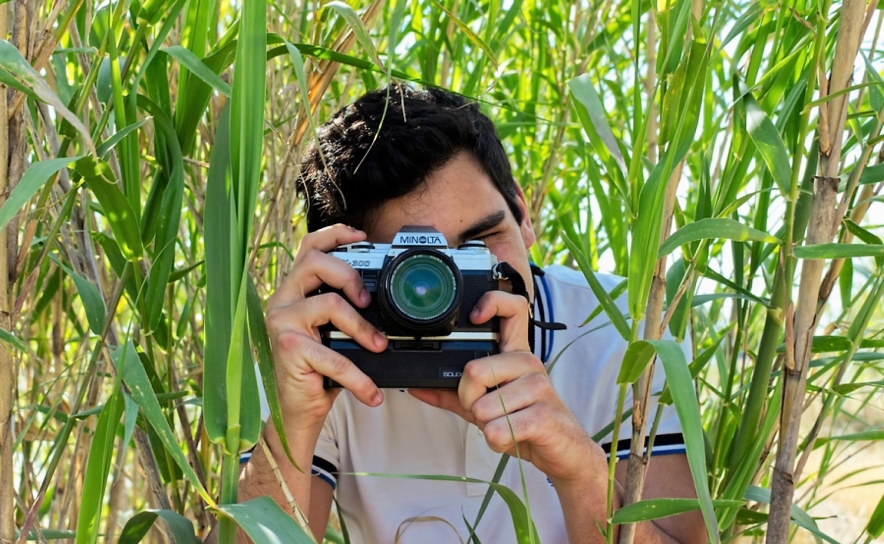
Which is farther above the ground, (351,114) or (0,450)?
(351,114)

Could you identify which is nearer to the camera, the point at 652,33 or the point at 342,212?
Result: the point at 342,212

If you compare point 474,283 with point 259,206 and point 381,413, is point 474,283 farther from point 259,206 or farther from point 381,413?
point 259,206

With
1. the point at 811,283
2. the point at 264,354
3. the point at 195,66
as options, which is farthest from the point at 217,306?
the point at 811,283

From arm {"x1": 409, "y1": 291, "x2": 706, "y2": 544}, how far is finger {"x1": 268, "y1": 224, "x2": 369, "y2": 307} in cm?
11

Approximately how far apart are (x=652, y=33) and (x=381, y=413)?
641 mm

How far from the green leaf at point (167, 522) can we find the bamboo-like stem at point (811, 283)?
42 cm

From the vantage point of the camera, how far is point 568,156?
4.70 ft

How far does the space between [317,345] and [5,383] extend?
24cm

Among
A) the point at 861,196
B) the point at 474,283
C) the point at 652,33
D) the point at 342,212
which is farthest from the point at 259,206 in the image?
the point at 861,196

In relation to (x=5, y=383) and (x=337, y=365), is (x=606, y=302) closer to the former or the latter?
(x=337, y=365)

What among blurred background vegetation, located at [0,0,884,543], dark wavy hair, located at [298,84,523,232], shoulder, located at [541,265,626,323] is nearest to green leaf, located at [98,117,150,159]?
blurred background vegetation, located at [0,0,884,543]

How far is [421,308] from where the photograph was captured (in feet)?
2.28

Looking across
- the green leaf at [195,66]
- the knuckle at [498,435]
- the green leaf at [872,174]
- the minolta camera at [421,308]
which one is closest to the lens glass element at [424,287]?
the minolta camera at [421,308]

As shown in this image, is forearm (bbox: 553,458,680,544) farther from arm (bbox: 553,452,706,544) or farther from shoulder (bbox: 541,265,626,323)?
shoulder (bbox: 541,265,626,323)
